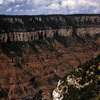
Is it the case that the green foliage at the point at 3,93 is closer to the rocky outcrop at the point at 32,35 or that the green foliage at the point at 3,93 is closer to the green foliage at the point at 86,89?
the rocky outcrop at the point at 32,35

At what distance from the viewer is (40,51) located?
8138cm

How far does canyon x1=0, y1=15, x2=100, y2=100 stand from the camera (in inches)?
2554

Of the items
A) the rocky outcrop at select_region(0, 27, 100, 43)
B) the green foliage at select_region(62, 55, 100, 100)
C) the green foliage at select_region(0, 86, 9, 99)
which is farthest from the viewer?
the rocky outcrop at select_region(0, 27, 100, 43)

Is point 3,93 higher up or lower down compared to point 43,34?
lower down

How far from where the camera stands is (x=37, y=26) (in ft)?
315

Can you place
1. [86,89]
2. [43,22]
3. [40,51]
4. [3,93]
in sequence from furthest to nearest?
[43,22] < [40,51] < [3,93] < [86,89]

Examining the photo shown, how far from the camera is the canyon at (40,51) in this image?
2554 inches

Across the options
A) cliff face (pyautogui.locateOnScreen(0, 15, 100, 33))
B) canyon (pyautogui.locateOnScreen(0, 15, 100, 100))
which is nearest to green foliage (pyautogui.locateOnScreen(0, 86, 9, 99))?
canyon (pyautogui.locateOnScreen(0, 15, 100, 100))

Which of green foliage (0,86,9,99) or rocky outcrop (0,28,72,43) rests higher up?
rocky outcrop (0,28,72,43)

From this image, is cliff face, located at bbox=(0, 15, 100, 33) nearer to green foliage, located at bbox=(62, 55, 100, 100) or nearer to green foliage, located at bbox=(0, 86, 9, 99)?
green foliage, located at bbox=(0, 86, 9, 99)

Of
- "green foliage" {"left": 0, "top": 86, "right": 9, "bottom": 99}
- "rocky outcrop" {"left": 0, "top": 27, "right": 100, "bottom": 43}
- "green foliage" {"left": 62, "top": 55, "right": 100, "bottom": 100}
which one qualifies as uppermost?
"green foliage" {"left": 62, "top": 55, "right": 100, "bottom": 100}

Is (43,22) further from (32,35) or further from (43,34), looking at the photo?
(32,35)

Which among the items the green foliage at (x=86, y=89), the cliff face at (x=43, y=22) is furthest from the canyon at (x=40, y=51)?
the green foliage at (x=86, y=89)

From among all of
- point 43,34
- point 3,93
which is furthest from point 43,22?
point 3,93
